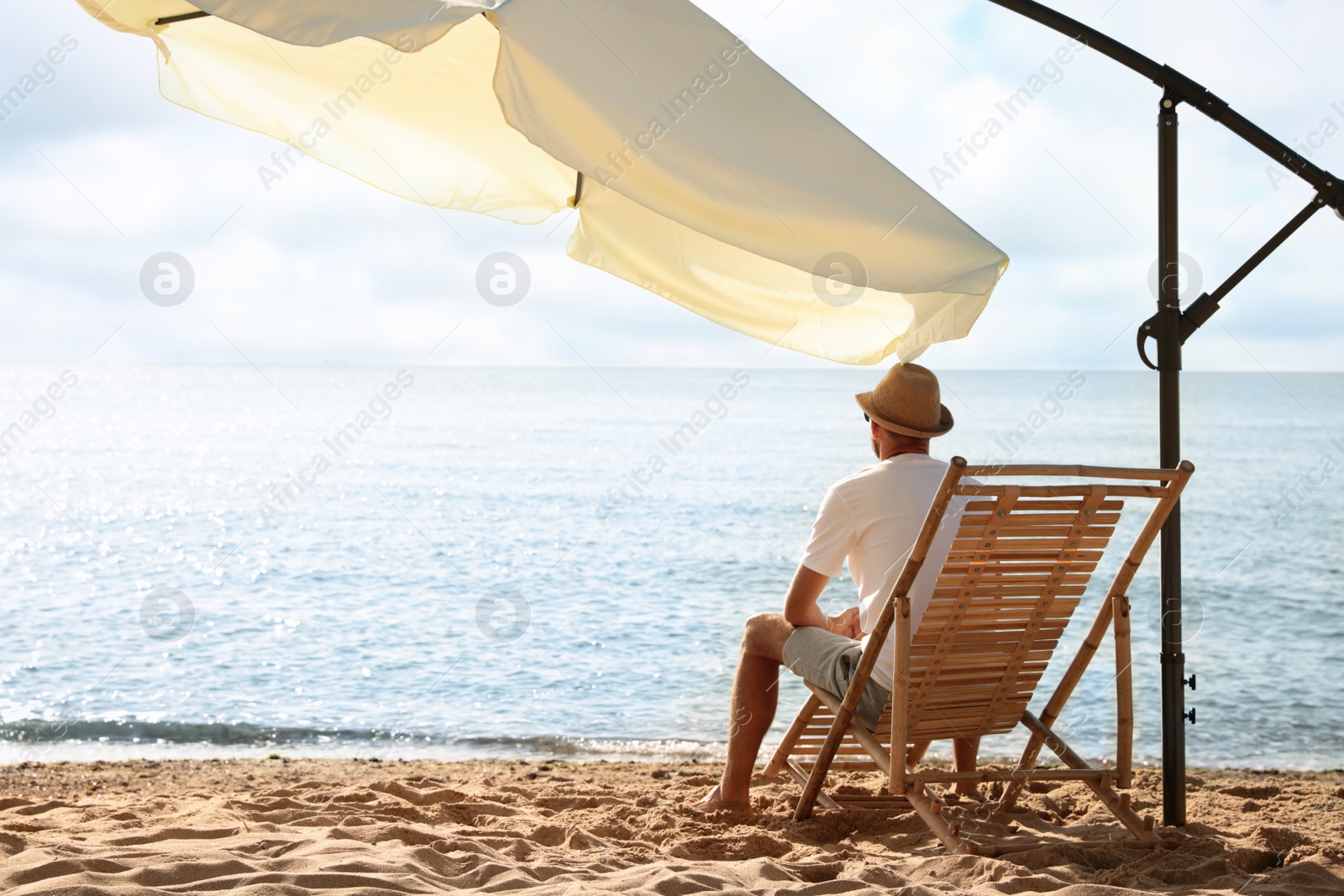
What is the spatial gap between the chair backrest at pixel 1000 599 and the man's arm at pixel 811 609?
1.08 feet

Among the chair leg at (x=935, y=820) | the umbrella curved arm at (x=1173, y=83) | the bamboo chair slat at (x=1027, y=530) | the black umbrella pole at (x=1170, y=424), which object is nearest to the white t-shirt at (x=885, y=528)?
the bamboo chair slat at (x=1027, y=530)

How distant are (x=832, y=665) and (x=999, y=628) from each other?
0.52m

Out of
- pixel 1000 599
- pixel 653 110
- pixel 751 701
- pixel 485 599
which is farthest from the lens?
pixel 485 599

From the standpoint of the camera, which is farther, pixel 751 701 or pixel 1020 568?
pixel 751 701

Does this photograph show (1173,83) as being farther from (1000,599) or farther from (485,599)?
(485,599)

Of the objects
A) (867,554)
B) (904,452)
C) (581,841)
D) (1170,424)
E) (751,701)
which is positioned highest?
(1170,424)

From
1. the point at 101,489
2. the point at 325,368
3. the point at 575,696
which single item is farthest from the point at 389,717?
the point at 325,368

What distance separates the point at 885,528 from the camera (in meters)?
3.15

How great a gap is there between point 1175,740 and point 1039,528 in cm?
102

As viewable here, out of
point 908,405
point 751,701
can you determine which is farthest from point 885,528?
point 751,701

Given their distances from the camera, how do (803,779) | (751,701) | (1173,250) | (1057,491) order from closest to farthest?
(1057,491) → (1173,250) → (751,701) → (803,779)

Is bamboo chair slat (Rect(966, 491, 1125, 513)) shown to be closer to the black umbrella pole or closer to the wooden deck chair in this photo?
the wooden deck chair

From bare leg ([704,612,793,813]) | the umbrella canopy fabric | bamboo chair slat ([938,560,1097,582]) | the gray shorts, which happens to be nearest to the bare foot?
bare leg ([704,612,793,813])

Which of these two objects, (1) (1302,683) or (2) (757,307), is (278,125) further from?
(1) (1302,683)
